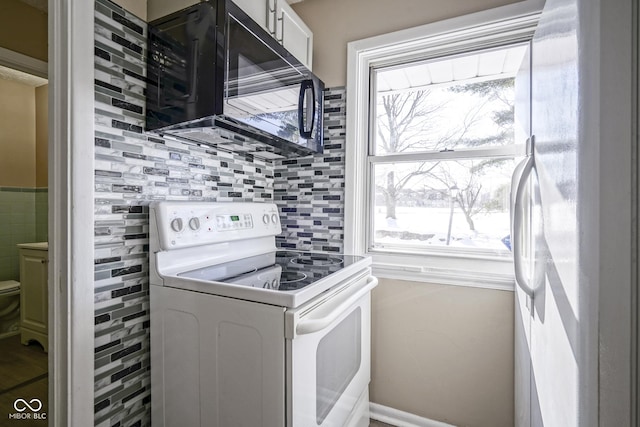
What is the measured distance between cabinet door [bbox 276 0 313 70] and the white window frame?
232 millimetres

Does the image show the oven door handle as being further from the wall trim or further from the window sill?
the wall trim

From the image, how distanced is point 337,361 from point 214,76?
1121mm

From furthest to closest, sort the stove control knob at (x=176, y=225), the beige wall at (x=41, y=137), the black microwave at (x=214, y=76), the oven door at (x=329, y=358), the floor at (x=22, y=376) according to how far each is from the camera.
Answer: the beige wall at (x=41, y=137) < the floor at (x=22, y=376) < the stove control knob at (x=176, y=225) < the black microwave at (x=214, y=76) < the oven door at (x=329, y=358)

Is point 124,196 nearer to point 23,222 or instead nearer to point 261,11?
point 261,11

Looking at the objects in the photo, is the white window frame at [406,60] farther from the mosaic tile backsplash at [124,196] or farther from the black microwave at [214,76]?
the mosaic tile backsplash at [124,196]

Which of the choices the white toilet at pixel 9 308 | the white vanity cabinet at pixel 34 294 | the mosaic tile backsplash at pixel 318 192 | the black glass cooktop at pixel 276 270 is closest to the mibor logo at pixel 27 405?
the white vanity cabinet at pixel 34 294

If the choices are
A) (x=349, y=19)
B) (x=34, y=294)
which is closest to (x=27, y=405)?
(x=34, y=294)

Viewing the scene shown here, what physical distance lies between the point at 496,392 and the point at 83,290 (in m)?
1.79

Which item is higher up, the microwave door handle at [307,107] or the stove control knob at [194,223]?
the microwave door handle at [307,107]

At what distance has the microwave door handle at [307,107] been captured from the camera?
1521 mm

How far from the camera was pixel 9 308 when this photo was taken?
275 centimetres

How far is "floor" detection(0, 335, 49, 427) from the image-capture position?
5.61 ft

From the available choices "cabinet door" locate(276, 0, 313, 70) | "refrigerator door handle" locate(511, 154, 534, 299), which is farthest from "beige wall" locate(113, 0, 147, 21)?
"refrigerator door handle" locate(511, 154, 534, 299)

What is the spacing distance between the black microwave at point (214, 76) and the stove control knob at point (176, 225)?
0.35 m
